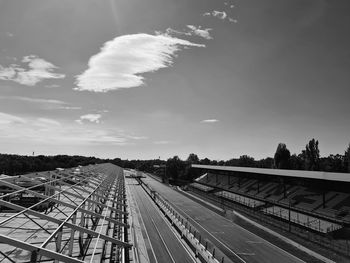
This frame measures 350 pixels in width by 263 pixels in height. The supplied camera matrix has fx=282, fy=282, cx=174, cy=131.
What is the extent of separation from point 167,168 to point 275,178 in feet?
235

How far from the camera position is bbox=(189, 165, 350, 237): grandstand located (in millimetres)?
41000

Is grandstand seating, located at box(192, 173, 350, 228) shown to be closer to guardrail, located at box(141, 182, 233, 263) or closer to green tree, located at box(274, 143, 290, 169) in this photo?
green tree, located at box(274, 143, 290, 169)

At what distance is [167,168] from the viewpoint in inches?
5143

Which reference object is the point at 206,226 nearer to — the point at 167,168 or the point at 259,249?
the point at 259,249

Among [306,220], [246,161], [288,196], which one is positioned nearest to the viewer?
[306,220]

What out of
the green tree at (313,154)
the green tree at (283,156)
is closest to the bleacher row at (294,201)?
the green tree at (283,156)

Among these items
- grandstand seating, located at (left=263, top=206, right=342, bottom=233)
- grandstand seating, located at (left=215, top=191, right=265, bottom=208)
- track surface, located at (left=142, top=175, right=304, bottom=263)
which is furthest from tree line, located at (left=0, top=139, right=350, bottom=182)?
track surface, located at (left=142, top=175, right=304, bottom=263)

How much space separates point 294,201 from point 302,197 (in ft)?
5.24

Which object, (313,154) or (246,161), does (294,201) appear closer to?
(313,154)

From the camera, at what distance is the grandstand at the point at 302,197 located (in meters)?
41.0

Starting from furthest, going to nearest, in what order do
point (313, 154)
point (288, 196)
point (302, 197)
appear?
point (313, 154) < point (288, 196) < point (302, 197)

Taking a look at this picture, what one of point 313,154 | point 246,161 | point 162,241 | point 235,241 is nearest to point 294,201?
point 235,241

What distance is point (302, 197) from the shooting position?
51906mm

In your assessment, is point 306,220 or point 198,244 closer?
point 198,244
